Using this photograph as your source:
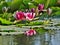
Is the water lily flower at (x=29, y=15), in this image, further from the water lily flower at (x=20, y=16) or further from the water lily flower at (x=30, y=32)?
the water lily flower at (x=30, y=32)

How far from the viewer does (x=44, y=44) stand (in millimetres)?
2379

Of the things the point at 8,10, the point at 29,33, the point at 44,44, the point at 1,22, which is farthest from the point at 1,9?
the point at 44,44

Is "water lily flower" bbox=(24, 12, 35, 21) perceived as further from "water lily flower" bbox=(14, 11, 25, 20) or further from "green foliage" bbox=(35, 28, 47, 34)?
"green foliage" bbox=(35, 28, 47, 34)

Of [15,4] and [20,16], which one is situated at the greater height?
[15,4]

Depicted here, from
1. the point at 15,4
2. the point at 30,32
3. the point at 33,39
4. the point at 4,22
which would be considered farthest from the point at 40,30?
the point at 15,4

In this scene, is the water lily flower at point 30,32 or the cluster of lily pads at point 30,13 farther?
the cluster of lily pads at point 30,13

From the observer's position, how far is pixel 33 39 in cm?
260

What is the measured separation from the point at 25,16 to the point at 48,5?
0.50m

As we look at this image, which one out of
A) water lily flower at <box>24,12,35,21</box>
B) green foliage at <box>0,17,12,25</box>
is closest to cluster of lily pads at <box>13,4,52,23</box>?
water lily flower at <box>24,12,35,21</box>

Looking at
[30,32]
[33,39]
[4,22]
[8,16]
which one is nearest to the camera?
[33,39]

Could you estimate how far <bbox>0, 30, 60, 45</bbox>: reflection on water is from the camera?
245 cm

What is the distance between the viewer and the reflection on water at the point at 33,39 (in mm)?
2451

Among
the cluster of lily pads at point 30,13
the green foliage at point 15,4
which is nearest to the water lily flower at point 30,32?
the cluster of lily pads at point 30,13

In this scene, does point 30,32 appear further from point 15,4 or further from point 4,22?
point 15,4
